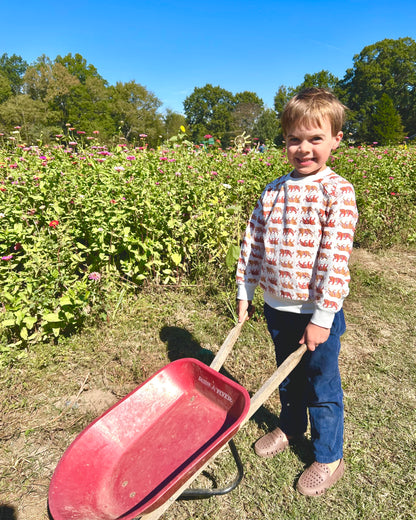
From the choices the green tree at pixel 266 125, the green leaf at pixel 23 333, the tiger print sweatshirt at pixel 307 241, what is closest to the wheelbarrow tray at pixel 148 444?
the tiger print sweatshirt at pixel 307 241

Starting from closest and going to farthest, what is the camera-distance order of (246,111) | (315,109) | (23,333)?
(315,109) → (23,333) → (246,111)

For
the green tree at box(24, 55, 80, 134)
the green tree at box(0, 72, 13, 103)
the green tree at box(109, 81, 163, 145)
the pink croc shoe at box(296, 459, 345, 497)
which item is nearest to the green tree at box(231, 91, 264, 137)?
the green tree at box(109, 81, 163, 145)

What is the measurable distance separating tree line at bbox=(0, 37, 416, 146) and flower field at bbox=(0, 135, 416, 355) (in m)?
23.8

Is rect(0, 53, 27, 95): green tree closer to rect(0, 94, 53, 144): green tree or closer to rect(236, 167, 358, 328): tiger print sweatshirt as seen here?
rect(0, 94, 53, 144): green tree

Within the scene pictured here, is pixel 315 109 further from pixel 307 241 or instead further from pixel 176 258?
pixel 176 258

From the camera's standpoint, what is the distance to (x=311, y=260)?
146 centimetres

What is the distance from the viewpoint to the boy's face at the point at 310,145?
1.40m

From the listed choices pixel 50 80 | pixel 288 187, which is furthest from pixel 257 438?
→ pixel 50 80

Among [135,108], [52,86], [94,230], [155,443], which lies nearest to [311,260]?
[155,443]

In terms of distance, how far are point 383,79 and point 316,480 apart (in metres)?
57.1

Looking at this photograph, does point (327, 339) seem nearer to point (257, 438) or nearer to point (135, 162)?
point (257, 438)

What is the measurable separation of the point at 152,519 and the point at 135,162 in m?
3.11

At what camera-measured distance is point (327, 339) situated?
153cm

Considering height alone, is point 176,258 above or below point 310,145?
below
